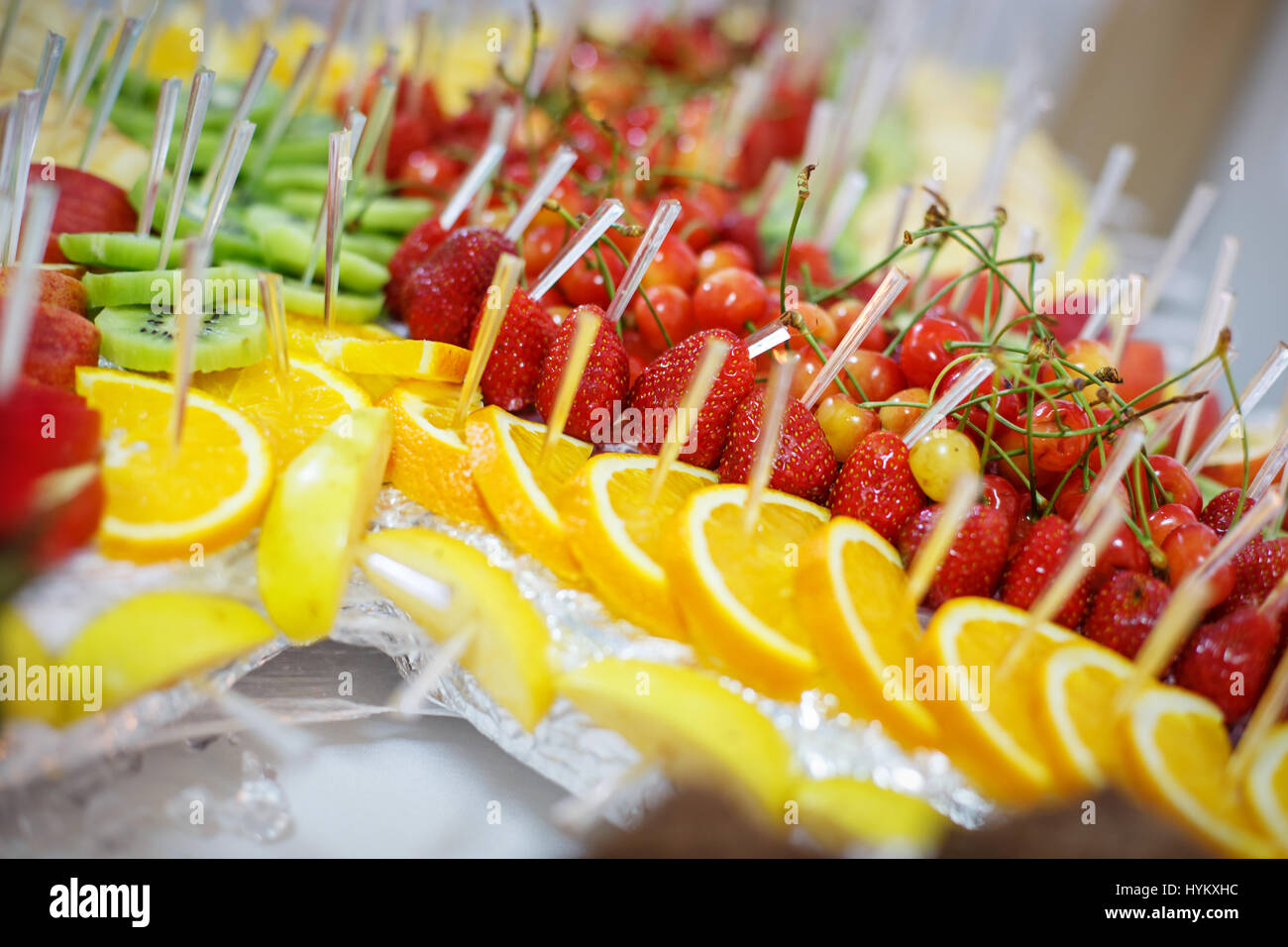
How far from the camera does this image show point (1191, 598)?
2.58ft

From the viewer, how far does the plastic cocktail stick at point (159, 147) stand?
1.15m

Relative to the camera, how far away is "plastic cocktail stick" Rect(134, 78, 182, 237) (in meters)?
1.15

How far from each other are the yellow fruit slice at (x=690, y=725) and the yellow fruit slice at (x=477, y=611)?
0.13 feet

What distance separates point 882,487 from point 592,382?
0.36 metres

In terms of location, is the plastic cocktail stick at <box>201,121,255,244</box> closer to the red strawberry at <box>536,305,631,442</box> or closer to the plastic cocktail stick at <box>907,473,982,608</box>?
the red strawberry at <box>536,305,631,442</box>

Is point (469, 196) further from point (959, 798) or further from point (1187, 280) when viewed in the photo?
point (1187, 280)

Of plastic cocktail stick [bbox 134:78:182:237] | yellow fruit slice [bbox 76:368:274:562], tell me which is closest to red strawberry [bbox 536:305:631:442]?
yellow fruit slice [bbox 76:368:274:562]

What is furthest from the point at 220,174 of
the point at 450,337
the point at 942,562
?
the point at 942,562

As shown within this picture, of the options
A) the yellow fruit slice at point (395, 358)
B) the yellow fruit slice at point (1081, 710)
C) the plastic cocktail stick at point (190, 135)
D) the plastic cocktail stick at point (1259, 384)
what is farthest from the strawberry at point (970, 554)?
the plastic cocktail stick at point (190, 135)

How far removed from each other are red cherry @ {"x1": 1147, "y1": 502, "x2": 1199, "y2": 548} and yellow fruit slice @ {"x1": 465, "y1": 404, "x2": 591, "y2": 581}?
651mm

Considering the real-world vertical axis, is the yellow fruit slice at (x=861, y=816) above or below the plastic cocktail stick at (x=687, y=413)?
below

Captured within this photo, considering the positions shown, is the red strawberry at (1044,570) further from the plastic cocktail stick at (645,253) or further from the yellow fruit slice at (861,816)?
the plastic cocktail stick at (645,253)
